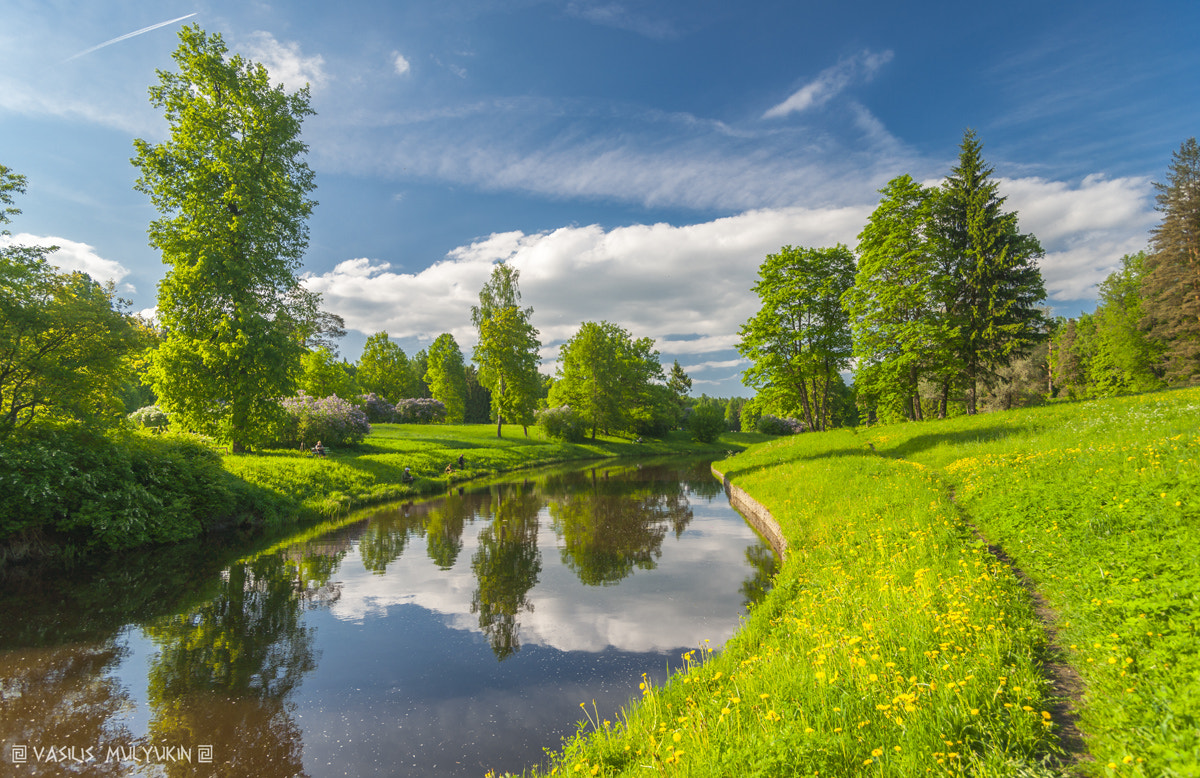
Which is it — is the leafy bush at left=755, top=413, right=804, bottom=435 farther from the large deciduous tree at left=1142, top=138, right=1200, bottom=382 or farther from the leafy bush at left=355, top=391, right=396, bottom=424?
the leafy bush at left=355, top=391, right=396, bottom=424

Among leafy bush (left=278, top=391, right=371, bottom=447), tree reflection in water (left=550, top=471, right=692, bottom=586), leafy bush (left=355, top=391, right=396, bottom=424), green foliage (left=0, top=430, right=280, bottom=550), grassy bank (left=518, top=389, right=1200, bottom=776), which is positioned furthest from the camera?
leafy bush (left=355, top=391, right=396, bottom=424)

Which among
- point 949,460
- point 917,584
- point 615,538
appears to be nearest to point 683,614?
point 917,584

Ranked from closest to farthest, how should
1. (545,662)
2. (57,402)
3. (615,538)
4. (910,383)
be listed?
1. (545,662)
2. (57,402)
3. (615,538)
4. (910,383)

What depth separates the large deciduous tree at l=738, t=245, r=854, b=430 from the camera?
118 feet

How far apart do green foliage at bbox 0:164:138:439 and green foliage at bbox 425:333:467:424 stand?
2107 inches

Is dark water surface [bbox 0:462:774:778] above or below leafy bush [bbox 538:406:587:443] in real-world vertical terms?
below

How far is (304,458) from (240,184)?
13.6 metres

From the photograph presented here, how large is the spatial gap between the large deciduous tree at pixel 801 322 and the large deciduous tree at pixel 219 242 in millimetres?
28754

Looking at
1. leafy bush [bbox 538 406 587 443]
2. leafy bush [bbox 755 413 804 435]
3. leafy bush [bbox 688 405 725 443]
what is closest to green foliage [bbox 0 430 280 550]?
leafy bush [bbox 538 406 587 443]

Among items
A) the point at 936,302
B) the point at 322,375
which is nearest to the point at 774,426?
the point at 936,302

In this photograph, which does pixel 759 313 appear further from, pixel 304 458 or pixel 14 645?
pixel 14 645

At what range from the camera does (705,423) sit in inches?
2803

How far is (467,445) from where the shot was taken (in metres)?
42.5

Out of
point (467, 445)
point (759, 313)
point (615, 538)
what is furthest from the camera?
point (467, 445)
